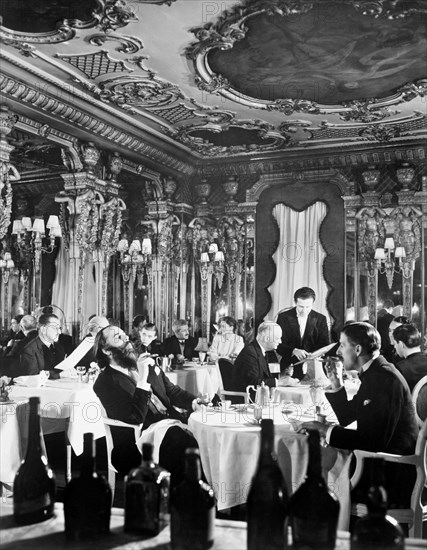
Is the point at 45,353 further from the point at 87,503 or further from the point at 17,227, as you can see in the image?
the point at 87,503

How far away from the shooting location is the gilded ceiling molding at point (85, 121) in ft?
13.2

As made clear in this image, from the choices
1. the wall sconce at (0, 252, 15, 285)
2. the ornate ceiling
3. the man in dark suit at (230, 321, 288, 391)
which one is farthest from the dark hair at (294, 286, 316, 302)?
the wall sconce at (0, 252, 15, 285)

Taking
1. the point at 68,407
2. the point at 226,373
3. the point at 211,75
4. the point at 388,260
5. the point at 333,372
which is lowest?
the point at 68,407

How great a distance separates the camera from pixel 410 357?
131 inches

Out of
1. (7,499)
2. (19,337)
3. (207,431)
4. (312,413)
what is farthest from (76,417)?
(19,337)

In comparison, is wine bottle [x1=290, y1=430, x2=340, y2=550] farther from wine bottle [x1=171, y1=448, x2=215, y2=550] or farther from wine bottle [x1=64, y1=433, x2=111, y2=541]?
wine bottle [x1=64, y1=433, x2=111, y2=541]

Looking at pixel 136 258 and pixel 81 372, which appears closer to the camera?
pixel 81 372

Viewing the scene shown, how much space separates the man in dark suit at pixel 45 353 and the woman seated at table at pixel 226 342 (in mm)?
1922

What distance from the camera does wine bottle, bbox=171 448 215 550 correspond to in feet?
3.13

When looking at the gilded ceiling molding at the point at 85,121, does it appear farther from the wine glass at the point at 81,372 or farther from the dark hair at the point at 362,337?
the dark hair at the point at 362,337

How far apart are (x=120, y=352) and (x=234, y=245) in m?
3.67

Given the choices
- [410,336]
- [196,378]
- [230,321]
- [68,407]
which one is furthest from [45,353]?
[410,336]

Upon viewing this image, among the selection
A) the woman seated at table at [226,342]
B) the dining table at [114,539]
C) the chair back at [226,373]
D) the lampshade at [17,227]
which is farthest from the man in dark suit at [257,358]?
the lampshade at [17,227]

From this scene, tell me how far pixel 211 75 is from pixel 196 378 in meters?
2.97
